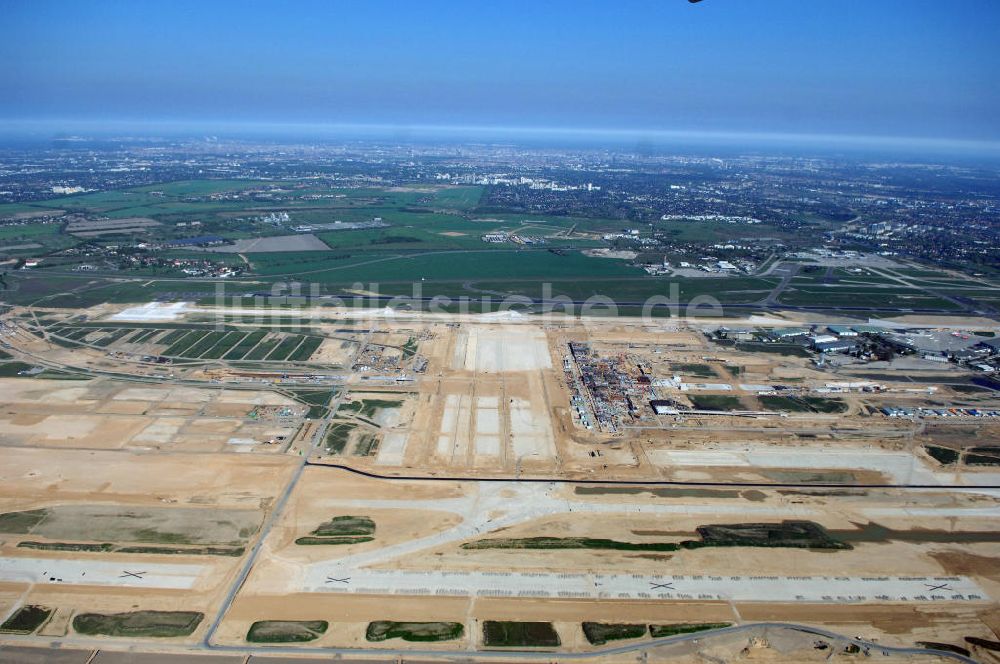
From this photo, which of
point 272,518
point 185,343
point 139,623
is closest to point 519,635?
point 272,518

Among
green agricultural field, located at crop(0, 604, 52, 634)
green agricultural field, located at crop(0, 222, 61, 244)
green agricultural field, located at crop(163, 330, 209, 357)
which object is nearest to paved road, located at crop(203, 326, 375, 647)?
green agricultural field, located at crop(0, 604, 52, 634)

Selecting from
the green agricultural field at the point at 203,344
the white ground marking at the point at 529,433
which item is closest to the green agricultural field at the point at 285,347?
the green agricultural field at the point at 203,344

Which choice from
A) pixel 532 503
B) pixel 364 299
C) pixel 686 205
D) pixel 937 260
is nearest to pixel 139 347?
pixel 364 299

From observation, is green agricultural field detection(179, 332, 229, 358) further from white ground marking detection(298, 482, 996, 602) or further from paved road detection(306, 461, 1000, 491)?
white ground marking detection(298, 482, 996, 602)

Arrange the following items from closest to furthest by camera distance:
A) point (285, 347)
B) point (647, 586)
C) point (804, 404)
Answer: point (647, 586), point (804, 404), point (285, 347)

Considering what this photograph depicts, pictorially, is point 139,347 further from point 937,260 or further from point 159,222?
point 937,260

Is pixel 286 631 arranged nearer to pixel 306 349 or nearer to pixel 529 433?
pixel 529 433

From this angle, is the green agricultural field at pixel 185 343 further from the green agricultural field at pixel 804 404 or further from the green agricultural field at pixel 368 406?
the green agricultural field at pixel 804 404

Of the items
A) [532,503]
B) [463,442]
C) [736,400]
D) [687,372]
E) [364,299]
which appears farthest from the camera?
[364,299]
